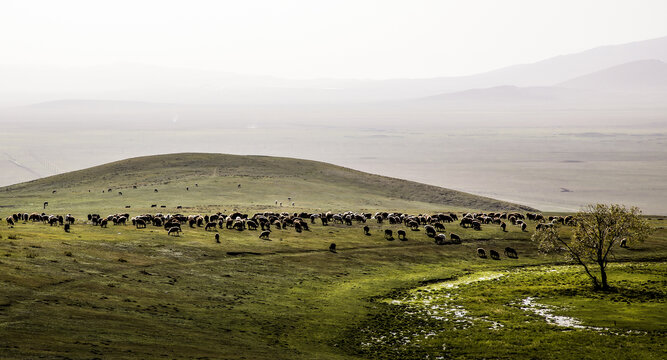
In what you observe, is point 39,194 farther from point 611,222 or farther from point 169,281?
point 611,222

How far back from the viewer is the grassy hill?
103312mm

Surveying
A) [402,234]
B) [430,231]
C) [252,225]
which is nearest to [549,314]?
[402,234]

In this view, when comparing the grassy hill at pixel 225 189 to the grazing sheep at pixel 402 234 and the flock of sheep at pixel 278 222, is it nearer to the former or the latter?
the flock of sheep at pixel 278 222

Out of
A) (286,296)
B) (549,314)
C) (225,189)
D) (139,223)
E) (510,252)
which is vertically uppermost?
(225,189)

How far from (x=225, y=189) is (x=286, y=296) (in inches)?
2896

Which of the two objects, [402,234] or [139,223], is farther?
[402,234]

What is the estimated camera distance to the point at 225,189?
116 m

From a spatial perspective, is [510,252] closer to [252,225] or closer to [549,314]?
[549,314]

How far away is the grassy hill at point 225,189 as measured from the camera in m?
103

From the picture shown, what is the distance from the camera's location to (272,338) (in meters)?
35.6

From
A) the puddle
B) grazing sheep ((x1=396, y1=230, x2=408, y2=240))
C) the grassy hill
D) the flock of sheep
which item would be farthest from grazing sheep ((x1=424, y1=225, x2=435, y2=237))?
the grassy hill

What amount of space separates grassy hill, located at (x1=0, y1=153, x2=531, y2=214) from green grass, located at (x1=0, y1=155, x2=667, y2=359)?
35.9 meters

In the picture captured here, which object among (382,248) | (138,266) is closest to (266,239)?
(382,248)

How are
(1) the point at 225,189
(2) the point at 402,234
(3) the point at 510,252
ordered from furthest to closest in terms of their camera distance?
(1) the point at 225,189 → (2) the point at 402,234 → (3) the point at 510,252
